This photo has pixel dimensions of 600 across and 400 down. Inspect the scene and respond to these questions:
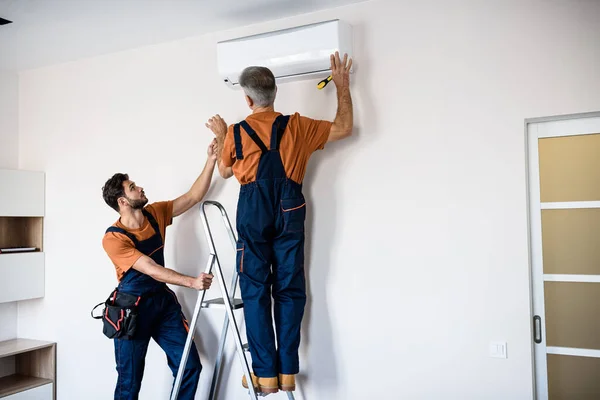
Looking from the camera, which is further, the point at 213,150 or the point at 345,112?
the point at 213,150

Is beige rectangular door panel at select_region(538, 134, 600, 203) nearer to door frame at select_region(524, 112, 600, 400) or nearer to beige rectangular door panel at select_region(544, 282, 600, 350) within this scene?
door frame at select_region(524, 112, 600, 400)

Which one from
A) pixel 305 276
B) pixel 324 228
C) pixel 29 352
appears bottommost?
pixel 29 352

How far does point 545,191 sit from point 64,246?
3.31m

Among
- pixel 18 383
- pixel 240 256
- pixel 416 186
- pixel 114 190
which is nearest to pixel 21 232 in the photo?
pixel 18 383

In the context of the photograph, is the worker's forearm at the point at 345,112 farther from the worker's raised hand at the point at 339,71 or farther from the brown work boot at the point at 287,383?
the brown work boot at the point at 287,383

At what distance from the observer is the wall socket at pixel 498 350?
2.67 meters

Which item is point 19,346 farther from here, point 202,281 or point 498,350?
point 498,350

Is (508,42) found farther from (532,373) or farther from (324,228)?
(532,373)

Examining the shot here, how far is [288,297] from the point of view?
2820 millimetres

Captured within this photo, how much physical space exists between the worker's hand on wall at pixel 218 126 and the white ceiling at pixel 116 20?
606 mm

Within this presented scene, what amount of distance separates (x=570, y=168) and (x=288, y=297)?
1533 mm

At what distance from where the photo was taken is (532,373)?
2.64 meters

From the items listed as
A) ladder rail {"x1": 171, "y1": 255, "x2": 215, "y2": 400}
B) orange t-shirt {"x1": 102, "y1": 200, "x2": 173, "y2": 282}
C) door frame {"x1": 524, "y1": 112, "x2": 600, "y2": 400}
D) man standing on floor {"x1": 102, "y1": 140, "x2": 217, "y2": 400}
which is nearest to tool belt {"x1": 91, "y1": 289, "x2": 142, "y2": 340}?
man standing on floor {"x1": 102, "y1": 140, "x2": 217, "y2": 400}

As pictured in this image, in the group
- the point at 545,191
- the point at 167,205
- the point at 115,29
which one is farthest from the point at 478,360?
the point at 115,29
